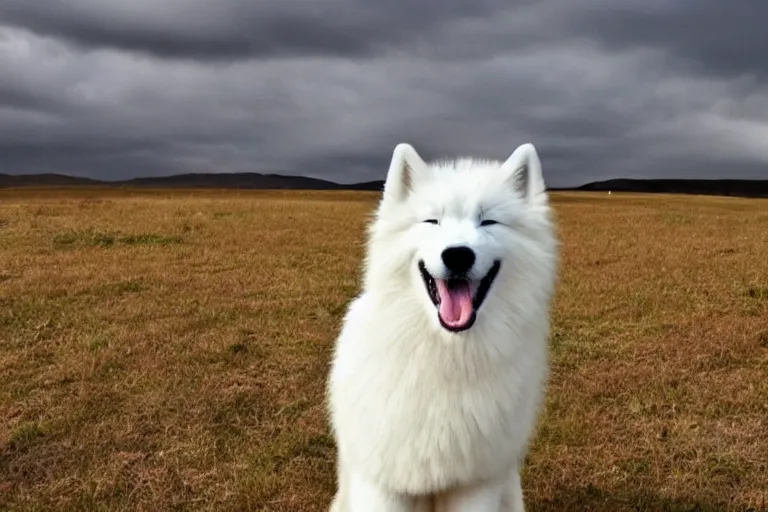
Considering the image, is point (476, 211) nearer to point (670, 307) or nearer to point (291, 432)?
point (291, 432)

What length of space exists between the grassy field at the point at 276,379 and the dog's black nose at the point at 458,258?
2684 mm

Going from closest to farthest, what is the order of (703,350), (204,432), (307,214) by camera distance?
(204,432) < (703,350) < (307,214)

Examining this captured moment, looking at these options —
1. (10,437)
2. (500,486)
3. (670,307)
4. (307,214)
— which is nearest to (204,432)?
(10,437)

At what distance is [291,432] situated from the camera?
636cm

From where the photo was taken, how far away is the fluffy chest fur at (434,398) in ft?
11.7

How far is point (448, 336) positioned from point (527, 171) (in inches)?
37.1

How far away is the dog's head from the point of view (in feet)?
11.0

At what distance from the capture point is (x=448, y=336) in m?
3.51

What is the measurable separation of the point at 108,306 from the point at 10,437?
3.81 meters

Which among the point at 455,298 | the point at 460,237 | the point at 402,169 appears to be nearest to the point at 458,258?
the point at 460,237

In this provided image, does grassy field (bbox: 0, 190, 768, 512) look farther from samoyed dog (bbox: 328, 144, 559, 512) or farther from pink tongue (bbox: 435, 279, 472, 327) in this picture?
pink tongue (bbox: 435, 279, 472, 327)

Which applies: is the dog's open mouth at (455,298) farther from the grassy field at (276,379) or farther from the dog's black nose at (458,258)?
the grassy field at (276,379)

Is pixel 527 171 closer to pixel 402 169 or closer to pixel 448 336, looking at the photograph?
pixel 402 169

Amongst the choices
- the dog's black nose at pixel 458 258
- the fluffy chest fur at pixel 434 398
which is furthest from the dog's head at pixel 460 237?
the fluffy chest fur at pixel 434 398
